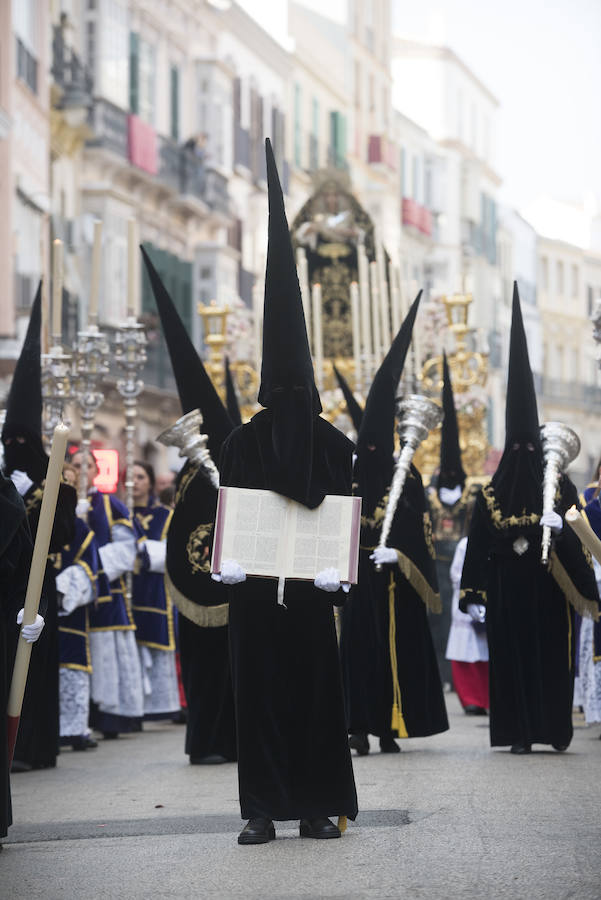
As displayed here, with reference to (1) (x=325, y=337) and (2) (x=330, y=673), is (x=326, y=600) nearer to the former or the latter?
(2) (x=330, y=673)

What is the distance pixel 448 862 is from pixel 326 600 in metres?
1.46

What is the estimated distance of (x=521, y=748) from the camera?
1180 centimetres

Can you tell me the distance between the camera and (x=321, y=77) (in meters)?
53.2

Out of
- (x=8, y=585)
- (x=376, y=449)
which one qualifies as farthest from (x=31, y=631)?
(x=376, y=449)

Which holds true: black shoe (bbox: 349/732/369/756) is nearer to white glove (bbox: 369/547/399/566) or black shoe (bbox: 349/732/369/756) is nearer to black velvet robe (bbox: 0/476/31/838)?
white glove (bbox: 369/547/399/566)

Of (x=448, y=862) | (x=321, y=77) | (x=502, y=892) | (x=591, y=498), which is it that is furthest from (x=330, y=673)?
(x=321, y=77)

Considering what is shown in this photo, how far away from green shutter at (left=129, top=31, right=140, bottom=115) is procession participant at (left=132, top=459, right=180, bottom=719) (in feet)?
74.9

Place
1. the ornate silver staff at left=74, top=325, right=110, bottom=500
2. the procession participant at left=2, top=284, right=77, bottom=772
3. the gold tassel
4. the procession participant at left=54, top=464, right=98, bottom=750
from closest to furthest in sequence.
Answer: the procession participant at left=2, top=284, right=77, bottom=772, the gold tassel, the procession participant at left=54, top=464, right=98, bottom=750, the ornate silver staff at left=74, top=325, right=110, bottom=500

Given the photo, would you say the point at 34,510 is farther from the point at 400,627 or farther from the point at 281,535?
the point at 281,535

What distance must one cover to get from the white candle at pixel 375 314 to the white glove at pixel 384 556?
7.90 meters

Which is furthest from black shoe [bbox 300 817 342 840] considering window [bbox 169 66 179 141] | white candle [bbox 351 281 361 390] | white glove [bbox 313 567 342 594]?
window [bbox 169 66 179 141]

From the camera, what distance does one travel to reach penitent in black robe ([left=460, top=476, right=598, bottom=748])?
11836mm

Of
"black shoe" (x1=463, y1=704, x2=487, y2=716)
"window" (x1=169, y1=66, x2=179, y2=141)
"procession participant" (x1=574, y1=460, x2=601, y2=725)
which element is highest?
"window" (x1=169, y1=66, x2=179, y2=141)

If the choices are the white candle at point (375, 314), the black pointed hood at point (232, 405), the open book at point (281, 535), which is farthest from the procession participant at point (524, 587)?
the white candle at point (375, 314)
